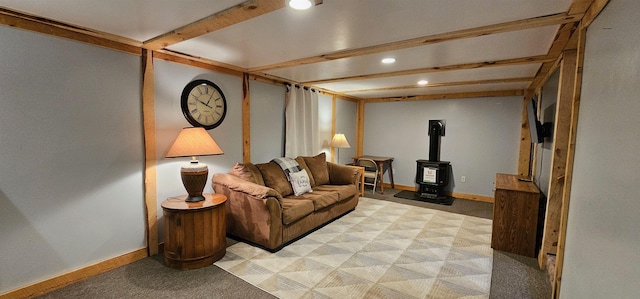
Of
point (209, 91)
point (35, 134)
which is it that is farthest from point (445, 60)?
point (35, 134)

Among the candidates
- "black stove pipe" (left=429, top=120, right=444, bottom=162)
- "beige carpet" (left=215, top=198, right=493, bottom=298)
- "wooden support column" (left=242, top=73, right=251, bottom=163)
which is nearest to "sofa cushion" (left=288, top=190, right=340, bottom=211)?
"beige carpet" (left=215, top=198, right=493, bottom=298)

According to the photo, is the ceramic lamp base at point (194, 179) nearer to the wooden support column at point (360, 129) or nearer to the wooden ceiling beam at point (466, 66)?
the wooden ceiling beam at point (466, 66)

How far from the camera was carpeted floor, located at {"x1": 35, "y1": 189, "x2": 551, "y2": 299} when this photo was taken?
212cm

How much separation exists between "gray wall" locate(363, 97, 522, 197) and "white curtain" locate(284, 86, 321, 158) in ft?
6.19

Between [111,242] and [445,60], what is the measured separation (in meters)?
3.73

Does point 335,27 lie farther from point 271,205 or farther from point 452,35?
point 271,205

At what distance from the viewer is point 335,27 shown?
2023 millimetres

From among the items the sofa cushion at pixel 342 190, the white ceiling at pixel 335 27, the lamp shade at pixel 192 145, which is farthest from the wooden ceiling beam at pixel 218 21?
the sofa cushion at pixel 342 190

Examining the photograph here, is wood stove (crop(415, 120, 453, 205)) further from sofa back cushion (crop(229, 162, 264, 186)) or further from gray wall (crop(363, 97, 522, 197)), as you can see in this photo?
sofa back cushion (crop(229, 162, 264, 186))

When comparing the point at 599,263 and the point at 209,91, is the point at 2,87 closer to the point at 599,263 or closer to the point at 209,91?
the point at 209,91

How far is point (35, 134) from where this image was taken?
2.05 m

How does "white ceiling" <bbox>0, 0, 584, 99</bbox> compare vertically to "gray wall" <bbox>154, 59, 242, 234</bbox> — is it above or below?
above

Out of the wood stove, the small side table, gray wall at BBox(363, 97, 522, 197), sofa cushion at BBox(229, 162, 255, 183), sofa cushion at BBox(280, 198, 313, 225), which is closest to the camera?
the small side table

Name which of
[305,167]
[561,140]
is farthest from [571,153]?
[305,167]
